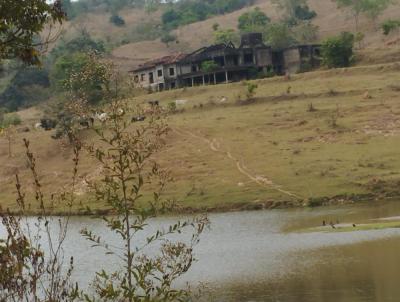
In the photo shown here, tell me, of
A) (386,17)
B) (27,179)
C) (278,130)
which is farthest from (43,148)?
(386,17)

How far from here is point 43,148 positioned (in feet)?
282

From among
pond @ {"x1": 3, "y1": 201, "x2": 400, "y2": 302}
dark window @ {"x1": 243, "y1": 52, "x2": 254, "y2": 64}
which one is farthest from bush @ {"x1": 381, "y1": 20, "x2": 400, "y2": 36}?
pond @ {"x1": 3, "y1": 201, "x2": 400, "y2": 302}

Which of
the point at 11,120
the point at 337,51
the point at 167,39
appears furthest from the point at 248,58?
the point at 167,39

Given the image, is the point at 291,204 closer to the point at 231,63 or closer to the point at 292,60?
the point at 231,63

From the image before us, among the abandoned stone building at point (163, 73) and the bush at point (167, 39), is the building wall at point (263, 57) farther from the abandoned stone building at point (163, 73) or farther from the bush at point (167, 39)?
the bush at point (167, 39)

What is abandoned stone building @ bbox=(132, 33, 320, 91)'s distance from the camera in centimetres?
11325

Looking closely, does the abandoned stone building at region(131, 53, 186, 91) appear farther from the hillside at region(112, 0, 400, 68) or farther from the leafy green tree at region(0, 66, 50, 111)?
the hillside at region(112, 0, 400, 68)

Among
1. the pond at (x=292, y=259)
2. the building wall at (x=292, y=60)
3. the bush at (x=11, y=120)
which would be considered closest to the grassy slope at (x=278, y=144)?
the pond at (x=292, y=259)

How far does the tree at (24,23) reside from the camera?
10766mm

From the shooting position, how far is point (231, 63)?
11500 cm

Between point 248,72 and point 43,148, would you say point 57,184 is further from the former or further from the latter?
point 248,72

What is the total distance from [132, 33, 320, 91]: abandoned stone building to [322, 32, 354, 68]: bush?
6924mm

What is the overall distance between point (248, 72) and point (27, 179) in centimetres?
4379

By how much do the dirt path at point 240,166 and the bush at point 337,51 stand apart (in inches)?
1220
